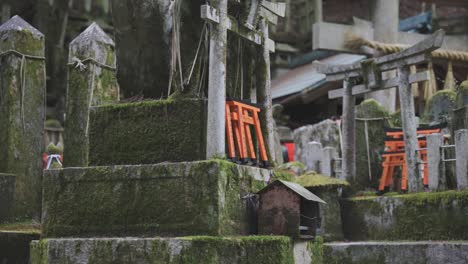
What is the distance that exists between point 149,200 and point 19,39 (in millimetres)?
3899


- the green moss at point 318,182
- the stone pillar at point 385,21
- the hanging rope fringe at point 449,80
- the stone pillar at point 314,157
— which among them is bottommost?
the green moss at point 318,182

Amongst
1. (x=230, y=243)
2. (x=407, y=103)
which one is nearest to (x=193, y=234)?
(x=230, y=243)

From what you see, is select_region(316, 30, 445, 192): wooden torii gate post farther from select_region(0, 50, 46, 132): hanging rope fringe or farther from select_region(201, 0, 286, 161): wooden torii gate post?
select_region(0, 50, 46, 132): hanging rope fringe

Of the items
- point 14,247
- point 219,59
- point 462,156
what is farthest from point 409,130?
point 14,247

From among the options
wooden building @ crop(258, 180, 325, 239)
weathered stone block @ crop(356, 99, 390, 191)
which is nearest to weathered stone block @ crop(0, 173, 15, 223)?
wooden building @ crop(258, 180, 325, 239)

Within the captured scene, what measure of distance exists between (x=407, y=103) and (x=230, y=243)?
5750 mm

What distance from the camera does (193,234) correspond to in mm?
5664

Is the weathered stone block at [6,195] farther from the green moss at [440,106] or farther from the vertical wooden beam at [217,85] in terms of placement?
the green moss at [440,106]

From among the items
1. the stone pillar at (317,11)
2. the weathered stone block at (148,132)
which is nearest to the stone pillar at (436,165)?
the weathered stone block at (148,132)

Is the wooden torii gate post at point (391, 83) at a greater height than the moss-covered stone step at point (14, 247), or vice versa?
the wooden torii gate post at point (391, 83)

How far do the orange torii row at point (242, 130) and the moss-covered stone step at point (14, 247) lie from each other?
2.69 metres

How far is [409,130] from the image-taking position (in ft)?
33.9

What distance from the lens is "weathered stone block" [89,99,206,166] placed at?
6.07 meters

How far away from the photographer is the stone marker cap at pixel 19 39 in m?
8.75
